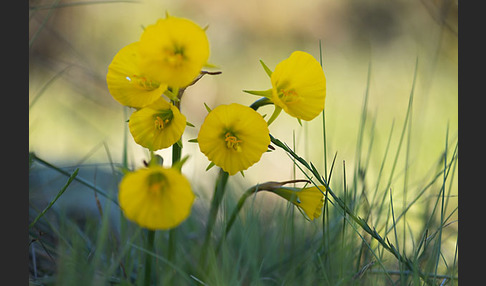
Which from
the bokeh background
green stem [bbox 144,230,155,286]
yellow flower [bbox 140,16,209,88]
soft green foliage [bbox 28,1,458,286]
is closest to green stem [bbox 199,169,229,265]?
soft green foliage [bbox 28,1,458,286]

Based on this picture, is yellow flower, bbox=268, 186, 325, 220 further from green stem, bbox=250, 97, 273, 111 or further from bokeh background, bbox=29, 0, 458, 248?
bokeh background, bbox=29, 0, 458, 248

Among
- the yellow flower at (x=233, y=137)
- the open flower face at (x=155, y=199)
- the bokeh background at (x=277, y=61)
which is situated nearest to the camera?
the open flower face at (x=155, y=199)

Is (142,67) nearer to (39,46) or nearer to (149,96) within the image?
(149,96)

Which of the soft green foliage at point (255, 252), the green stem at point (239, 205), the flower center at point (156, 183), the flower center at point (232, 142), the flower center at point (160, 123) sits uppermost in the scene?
the flower center at point (160, 123)

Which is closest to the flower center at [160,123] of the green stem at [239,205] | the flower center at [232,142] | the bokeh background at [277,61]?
the flower center at [232,142]

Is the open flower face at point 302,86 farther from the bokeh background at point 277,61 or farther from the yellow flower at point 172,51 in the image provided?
the bokeh background at point 277,61
